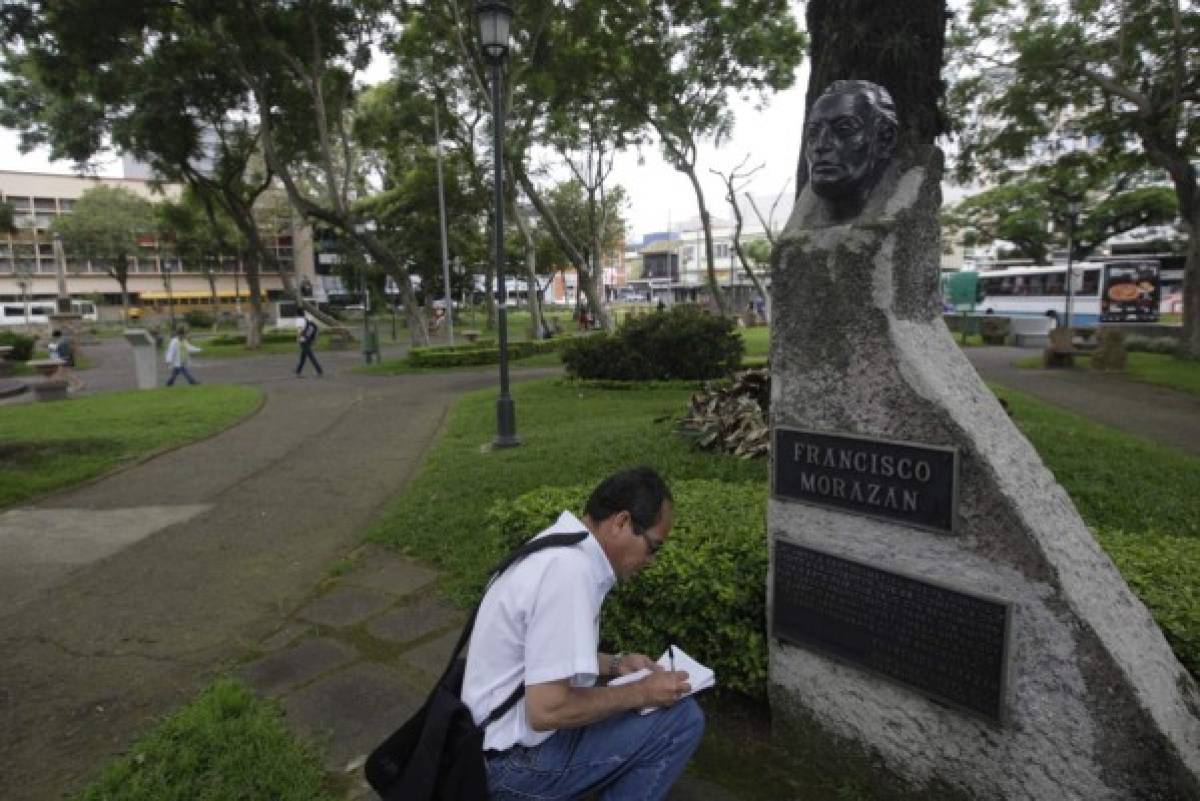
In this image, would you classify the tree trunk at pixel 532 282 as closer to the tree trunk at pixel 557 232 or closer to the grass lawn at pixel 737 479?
the tree trunk at pixel 557 232

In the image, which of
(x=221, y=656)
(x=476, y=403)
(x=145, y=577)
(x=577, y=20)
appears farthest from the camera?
(x=577, y=20)

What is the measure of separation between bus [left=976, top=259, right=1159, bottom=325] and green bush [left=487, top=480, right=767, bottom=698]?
26.7 metres

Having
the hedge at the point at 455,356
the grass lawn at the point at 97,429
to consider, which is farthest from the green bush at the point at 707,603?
the hedge at the point at 455,356

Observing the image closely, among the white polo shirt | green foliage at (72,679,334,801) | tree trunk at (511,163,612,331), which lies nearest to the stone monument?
the white polo shirt

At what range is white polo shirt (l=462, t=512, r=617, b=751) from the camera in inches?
72.2

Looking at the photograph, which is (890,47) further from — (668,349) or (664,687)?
(668,349)

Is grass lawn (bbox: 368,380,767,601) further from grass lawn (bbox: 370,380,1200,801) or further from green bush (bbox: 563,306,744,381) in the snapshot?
green bush (bbox: 563,306,744,381)

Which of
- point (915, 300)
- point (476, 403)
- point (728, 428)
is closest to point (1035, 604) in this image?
point (915, 300)

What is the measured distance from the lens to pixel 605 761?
203cm

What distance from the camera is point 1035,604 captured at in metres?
2.11

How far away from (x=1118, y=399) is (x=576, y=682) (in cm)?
1302

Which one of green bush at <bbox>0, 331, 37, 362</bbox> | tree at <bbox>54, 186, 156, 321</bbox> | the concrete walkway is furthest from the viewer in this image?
tree at <bbox>54, 186, 156, 321</bbox>

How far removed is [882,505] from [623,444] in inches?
191

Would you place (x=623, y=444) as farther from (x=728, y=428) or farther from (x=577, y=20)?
(x=577, y=20)
